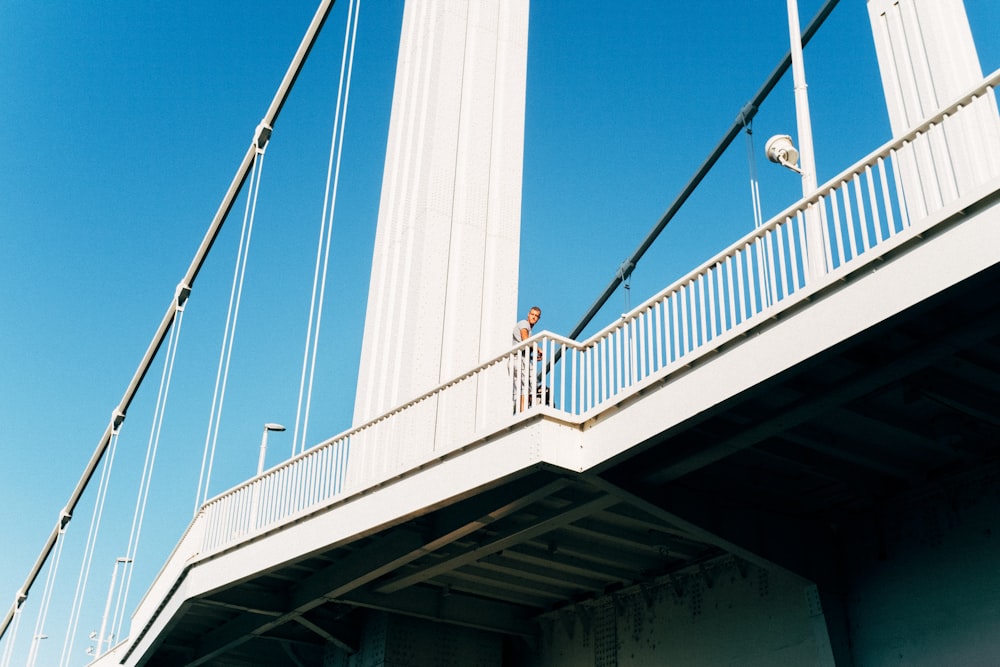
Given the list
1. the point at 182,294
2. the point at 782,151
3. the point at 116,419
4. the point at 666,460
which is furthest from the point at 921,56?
the point at 116,419

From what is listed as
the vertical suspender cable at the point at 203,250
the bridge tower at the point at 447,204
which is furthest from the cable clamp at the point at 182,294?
the bridge tower at the point at 447,204

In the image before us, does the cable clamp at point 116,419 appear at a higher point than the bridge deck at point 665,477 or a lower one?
higher

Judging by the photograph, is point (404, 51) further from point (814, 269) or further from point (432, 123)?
point (814, 269)

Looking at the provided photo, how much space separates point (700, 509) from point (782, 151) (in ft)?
15.0

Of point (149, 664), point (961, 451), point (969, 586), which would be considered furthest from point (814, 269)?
point (149, 664)

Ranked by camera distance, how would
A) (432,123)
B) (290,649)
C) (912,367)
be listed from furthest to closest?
(432,123) < (290,649) < (912,367)

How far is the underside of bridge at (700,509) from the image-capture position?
10812 millimetres

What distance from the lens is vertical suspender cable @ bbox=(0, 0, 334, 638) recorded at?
35688mm

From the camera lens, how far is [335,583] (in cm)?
1672

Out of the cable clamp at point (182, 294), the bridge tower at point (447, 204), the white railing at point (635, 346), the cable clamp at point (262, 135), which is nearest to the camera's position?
the white railing at point (635, 346)

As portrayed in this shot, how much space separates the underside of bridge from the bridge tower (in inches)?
131

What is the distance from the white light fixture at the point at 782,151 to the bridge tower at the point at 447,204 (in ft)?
24.0

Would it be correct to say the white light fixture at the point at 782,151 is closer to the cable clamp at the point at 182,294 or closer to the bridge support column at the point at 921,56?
the bridge support column at the point at 921,56

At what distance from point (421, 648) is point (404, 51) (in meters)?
12.7
